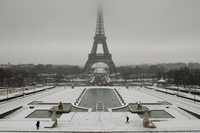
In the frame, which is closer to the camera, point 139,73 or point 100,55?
point 100,55

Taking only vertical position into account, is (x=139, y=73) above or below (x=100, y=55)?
below

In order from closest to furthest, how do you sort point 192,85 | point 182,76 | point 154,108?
point 154,108 < point 192,85 < point 182,76

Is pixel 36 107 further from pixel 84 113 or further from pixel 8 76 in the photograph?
pixel 8 76

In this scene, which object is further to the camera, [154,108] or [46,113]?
[154,108]

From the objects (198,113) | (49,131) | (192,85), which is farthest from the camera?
(192,85)

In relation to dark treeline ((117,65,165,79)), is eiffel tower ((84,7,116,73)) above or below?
above

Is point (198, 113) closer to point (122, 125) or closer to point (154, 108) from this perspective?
point (154, 108)

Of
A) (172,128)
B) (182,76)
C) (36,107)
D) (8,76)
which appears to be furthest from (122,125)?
(8,76)

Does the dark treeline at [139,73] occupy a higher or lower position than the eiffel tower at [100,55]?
lower

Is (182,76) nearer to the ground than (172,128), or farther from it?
farther from it
